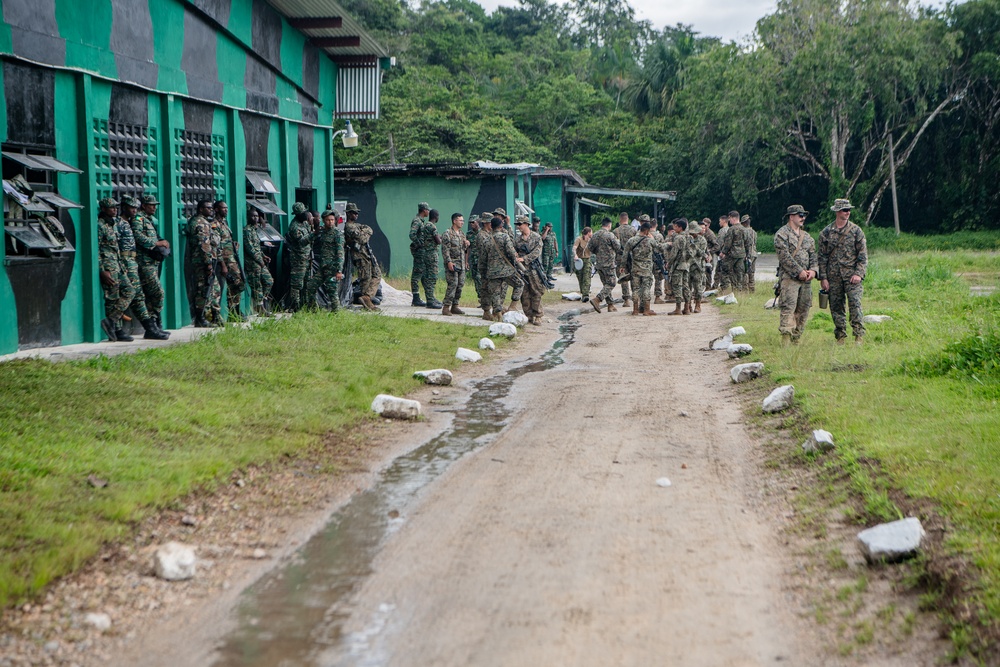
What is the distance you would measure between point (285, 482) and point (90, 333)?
Answer: 19.1 ft

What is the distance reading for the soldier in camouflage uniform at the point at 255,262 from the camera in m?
14.7

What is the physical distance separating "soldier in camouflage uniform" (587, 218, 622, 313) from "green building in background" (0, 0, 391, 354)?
509 cm

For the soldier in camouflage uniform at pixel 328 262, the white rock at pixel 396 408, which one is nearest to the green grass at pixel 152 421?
the white rock at pixel 396 408

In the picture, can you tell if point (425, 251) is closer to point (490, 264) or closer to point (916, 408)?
point (490, 264)

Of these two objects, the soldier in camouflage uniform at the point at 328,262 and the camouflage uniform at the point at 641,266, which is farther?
the camouflage uniform at the point at 641,266

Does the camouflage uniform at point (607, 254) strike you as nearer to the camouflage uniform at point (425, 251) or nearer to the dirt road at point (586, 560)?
the camouflage uniform at point (425, 251)

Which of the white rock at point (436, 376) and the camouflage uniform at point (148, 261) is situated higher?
the camouflage uniform at point (148, 261)

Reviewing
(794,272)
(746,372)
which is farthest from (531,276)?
(746,372)

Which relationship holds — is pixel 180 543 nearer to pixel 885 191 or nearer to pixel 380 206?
pixel 380 206

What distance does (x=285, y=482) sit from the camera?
700 cm

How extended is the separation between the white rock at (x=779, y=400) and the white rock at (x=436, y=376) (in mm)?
3374

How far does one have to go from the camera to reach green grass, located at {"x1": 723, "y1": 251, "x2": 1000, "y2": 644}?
5.53 metres

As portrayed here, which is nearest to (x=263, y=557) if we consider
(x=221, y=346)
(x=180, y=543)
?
(x=180, y=543)

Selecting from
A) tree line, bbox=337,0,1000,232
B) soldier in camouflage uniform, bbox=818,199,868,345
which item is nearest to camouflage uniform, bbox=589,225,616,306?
soldier in camouflage uniform, bbox=818,199,868,345
